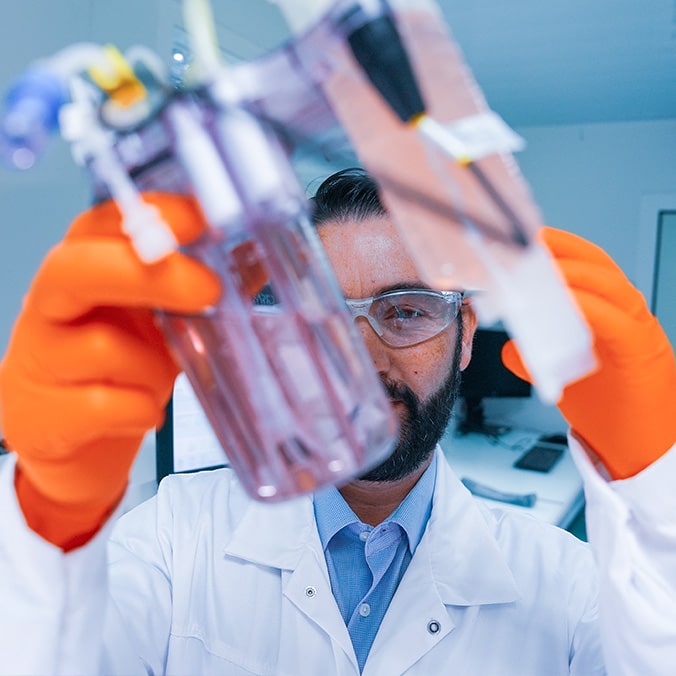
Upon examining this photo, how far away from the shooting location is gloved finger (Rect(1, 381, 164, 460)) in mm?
388

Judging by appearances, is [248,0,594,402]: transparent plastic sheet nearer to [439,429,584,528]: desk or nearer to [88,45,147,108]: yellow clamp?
[88,45,147,108]: yellow clamp

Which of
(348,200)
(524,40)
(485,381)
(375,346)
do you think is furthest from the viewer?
(485,381)

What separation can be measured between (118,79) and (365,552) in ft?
2.43

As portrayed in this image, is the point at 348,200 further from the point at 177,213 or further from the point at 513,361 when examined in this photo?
the point at 177,213

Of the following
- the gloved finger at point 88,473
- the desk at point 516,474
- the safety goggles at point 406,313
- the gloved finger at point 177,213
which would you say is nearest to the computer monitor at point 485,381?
the desk at point 516,474

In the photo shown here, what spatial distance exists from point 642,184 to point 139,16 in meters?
2.77

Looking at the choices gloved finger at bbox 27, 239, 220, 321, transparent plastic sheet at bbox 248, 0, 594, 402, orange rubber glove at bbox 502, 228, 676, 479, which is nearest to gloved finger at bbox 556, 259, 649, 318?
orange rubber glove at bbox 502, 228, 676, 479

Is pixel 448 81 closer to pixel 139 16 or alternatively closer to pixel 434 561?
pixel 434 561

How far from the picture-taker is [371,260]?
31.8 inches

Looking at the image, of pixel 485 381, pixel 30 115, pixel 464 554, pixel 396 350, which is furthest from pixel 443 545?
pixel 485 381

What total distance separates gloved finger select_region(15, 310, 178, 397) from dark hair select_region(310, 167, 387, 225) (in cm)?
51

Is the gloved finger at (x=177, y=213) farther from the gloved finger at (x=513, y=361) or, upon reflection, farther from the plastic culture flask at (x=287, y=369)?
the gloved finger at (x=513, y=361)

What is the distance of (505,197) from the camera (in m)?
0.32

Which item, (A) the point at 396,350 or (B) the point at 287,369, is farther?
(A) the point at 396,350
